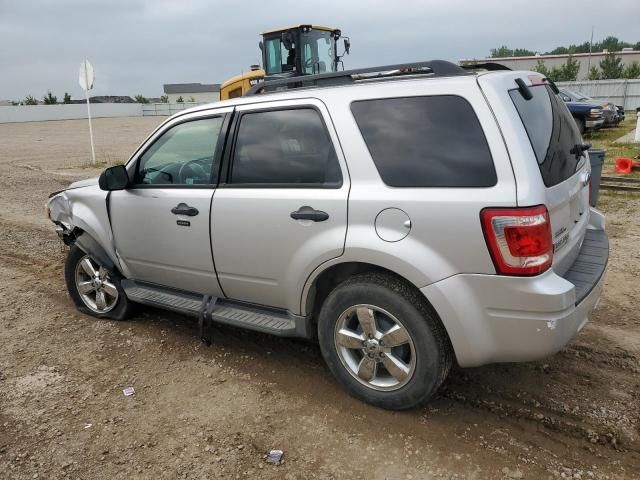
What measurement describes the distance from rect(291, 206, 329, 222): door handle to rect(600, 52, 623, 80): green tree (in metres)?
65.2

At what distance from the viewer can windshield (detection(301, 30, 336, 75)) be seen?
515 inches

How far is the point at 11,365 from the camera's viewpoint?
3941 millimetres

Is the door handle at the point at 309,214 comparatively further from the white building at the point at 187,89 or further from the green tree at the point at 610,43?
the green tree at the point at 610,43

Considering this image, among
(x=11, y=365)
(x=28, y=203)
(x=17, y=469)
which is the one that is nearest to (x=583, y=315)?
(x=17, y=469)

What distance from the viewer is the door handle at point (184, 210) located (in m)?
3.67

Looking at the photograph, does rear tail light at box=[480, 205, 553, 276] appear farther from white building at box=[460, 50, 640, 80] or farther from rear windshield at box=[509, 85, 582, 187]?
white building at box=[460, 50, 640, 80]

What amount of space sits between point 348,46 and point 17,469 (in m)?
12.7

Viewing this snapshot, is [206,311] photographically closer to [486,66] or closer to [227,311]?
[227,311]

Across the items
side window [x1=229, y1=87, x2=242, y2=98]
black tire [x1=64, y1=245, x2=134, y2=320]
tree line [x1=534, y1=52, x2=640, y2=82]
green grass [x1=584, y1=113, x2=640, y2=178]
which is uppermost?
tree line [x1=534, y1=52, x2=640, y2=82]

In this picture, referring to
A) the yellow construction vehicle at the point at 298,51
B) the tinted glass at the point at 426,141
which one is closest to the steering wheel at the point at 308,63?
the yellow construction vehicle at the point at 298,51

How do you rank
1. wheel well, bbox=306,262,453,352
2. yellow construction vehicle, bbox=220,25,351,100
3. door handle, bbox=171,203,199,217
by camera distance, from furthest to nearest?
yellow construction vehicle, bbox=220,25,351,100
door handle, bbox=171,203,199,217
wheel well, bbox=306,262,453,352

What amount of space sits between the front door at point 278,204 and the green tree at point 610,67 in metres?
64.9

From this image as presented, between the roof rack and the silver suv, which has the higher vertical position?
the roof rack

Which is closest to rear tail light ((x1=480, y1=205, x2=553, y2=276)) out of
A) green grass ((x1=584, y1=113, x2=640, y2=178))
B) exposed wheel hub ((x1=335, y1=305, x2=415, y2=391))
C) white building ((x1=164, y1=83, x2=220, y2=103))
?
exposed wheel hub ((x1=335, y1=305, x2=415, y2=391))
